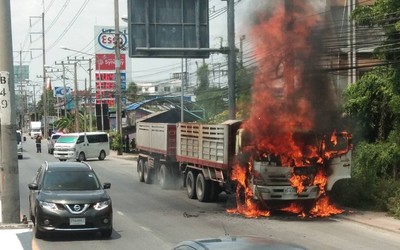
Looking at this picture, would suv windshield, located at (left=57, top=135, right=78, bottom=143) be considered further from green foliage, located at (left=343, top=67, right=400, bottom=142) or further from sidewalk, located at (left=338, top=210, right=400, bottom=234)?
sidewalk, located at (left=338, top=210, right=400, bottom=234)

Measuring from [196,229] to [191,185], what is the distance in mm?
6375

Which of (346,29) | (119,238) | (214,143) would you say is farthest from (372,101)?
(119,238)

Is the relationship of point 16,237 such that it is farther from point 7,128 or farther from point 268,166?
point 268,166

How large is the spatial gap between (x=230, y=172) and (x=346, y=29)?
8.00m

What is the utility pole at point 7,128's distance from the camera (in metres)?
12.0

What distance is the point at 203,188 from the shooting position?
→ 19.6 meters

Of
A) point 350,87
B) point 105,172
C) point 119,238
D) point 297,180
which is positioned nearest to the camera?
point 119,238

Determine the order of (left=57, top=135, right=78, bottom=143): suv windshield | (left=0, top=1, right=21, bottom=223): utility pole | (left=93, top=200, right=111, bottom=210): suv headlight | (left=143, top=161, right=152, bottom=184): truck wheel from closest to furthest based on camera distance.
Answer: (left=0, top=1, right=21, bottom=223): utility pole
(left=93, top=200, right=111, bottom=210): suv headlight
(left=143, top=161, right=152, bottom=184): truck wheel
(left=57, top=135, right=78, bottom=143): suv windshield

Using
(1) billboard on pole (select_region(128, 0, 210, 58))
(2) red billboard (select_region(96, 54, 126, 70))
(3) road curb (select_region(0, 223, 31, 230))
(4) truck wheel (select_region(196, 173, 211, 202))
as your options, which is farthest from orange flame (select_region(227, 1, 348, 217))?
(2) red billboard (select_region(96, 54, 126, 70))

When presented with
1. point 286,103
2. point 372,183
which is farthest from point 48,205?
point 372,183

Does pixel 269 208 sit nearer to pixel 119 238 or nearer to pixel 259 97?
pixel 259 97

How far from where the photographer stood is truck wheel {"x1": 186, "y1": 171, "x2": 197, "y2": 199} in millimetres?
20625

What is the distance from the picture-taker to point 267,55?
1831 cm

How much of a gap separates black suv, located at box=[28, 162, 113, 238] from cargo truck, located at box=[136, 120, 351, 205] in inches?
171
